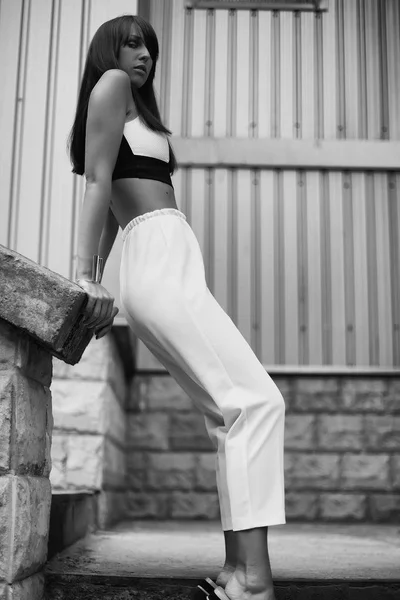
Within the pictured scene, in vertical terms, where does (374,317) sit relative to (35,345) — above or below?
above

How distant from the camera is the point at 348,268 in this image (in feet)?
17.6

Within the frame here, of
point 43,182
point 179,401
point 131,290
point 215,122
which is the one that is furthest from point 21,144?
point 131,290

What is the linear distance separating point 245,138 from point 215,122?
0.84 feet

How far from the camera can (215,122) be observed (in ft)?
18.0

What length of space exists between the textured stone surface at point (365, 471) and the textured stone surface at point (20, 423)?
335 centimetres

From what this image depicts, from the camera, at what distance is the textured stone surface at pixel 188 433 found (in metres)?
5.17

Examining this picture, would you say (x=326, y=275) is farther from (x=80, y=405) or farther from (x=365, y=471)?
(x=80, y=405)

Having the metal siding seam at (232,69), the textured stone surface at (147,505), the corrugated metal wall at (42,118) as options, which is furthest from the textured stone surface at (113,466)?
the metal siding seam at (232,69)

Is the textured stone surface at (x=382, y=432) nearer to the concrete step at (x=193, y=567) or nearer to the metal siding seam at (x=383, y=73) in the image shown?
the concrete step at (x=193, y=567)

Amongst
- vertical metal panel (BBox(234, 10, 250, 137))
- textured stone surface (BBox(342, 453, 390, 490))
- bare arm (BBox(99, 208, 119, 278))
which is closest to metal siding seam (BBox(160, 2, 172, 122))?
vertical metal panel (BBox(234, 10, 250, 137))

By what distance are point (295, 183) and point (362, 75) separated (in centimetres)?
94

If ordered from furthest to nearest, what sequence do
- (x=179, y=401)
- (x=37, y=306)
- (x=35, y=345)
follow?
1. (x=179, y=401)
2. (x=35, y=345)
3. (x=37, y=306)

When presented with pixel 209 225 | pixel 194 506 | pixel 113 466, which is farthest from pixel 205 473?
pixel 209 225

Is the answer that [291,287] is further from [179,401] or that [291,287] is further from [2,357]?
[2,357]
